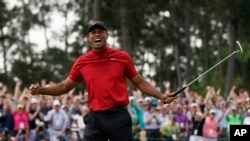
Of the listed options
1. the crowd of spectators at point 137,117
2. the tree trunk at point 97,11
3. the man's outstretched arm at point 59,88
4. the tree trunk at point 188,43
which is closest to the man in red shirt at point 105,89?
the man's outstretched arm at point 59,88

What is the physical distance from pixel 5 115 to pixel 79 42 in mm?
41573

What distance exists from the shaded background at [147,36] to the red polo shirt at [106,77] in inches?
1031

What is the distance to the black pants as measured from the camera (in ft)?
26.6

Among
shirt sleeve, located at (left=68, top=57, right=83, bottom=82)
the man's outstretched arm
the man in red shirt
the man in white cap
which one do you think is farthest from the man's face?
→ the man in white cap

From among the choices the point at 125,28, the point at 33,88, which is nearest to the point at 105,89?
the point at 33,88

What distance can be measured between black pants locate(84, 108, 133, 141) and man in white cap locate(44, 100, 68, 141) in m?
9.97

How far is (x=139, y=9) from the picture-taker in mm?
40094

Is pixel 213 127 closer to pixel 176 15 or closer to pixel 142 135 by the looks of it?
pixel 142 135

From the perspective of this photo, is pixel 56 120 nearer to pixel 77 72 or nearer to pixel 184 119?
pixel 184 119

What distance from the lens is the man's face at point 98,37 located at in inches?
319

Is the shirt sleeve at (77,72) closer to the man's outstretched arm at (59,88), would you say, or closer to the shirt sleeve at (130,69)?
the man's outstretched arm at (59,88)

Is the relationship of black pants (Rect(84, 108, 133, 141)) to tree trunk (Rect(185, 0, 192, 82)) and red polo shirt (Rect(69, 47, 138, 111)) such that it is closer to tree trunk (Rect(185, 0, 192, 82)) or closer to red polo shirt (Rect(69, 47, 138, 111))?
red polo shirt (Rect(69, 47, 138, 111))

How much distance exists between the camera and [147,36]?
4747 centimetres

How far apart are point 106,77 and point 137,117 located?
11.3 metres
